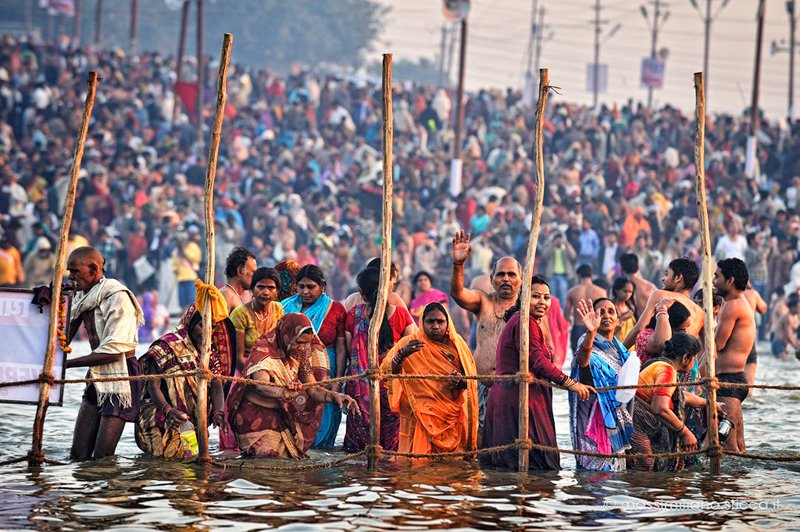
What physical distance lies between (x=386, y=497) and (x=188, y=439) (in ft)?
5.91

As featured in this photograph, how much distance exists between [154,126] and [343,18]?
5441cm

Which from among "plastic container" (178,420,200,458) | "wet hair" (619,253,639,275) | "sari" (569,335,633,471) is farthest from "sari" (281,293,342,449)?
"wet hair" (619,253,639,275)

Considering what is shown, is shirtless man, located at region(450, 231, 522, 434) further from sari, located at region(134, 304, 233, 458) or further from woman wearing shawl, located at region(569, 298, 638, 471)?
sari, located at region(134, 304, 233, 458)

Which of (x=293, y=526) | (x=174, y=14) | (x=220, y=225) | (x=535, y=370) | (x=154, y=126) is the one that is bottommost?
(x=293, y=526)

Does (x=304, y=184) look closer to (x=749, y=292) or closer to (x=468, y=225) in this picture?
(x=468, y=225)

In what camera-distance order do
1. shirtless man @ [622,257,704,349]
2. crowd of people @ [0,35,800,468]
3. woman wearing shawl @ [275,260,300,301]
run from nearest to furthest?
1. shirtless man @ [622,257,704,349]
2. woman wearing shawl @ [275,260,300,301]
3. crowd of people @ [0,35,800,468]

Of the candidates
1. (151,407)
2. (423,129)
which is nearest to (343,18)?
(423,129)

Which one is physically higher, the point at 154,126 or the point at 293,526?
the point at 154,126

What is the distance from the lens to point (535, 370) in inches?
358

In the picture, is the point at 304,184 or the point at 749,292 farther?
the point at 304,184

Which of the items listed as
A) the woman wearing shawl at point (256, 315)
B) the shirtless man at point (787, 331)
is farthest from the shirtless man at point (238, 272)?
the shirtless man at point (787, 331)

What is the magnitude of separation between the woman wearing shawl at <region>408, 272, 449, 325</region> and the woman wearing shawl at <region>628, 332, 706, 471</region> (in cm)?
399

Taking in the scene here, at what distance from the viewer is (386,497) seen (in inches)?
324

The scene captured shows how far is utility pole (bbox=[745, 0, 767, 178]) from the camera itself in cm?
2727
